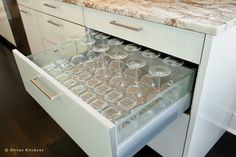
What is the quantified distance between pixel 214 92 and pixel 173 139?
296 millimetres

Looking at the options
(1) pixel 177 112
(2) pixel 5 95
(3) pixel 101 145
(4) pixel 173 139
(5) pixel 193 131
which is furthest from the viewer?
(2) pixel 5 95

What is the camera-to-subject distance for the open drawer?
54cm

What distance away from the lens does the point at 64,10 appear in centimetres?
127

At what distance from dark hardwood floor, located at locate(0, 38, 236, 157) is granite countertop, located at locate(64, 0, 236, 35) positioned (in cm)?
79

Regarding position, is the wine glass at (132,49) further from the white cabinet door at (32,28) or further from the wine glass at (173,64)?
the white cabinet door at (32,28)

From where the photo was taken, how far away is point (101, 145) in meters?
0.56

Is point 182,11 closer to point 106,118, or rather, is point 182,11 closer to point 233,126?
point 106,118

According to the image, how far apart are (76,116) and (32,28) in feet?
4.85

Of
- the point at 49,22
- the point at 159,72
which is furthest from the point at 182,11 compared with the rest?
the point at 49,22

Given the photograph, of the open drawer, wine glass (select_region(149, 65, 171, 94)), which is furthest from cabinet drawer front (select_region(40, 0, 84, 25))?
wine glass (select_region(149, 65, 171, 94))

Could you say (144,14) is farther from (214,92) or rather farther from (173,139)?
(173,139)

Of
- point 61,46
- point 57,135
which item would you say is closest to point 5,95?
point 57,135

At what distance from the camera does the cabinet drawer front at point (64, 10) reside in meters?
1.16

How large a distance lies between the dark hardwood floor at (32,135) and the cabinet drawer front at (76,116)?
1.86ft
